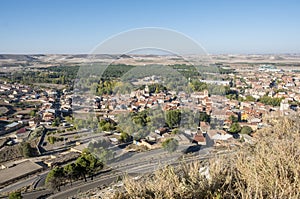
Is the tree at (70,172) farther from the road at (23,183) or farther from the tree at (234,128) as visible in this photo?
the tree at (234,128)

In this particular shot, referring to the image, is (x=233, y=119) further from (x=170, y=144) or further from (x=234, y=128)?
(x=170, y=144)

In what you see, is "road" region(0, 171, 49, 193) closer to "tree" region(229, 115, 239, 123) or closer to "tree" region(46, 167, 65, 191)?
"tree" region(46, 167, 65, 191)

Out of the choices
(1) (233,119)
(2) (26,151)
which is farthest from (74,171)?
(1) (233,119)

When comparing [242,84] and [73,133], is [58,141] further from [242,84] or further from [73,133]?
[242,84]

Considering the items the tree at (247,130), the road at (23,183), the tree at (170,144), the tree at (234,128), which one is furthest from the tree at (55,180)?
the tree at (234,128)

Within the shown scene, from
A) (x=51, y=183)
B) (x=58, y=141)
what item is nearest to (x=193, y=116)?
(x=51, y=183)

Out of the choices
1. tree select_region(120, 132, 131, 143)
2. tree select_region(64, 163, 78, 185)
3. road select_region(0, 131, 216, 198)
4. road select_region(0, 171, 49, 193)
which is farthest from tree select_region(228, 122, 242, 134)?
road select_region(0, 171, 49, 193)
